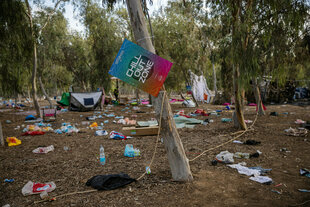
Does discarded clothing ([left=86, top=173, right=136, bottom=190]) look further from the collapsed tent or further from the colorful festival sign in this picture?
the collapsed tent

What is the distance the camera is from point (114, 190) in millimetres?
2613

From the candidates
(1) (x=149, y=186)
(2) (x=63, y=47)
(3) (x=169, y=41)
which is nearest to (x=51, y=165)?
(1) (x=149, y=186)

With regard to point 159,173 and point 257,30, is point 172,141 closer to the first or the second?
point 159,173

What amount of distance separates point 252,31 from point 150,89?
403 cm

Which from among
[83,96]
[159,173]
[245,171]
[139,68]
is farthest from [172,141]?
[83,96]

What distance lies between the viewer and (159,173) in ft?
10.0

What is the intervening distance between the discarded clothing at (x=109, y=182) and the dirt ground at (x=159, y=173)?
64 mm

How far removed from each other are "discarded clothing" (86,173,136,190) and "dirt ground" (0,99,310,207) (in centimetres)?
6

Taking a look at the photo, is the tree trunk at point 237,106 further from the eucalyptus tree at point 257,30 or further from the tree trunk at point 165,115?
the tree trunk at point 165,115

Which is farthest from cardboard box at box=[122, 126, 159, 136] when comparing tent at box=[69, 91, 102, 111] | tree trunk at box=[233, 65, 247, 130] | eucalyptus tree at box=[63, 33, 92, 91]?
eucalyptus tree at box=[63, 33, 92, 91]

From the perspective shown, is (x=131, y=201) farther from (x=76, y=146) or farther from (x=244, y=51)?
(x=244, y=51)

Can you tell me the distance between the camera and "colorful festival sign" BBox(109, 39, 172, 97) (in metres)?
2.47

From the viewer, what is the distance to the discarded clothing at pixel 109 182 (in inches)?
104

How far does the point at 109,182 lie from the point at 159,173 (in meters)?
0.72
